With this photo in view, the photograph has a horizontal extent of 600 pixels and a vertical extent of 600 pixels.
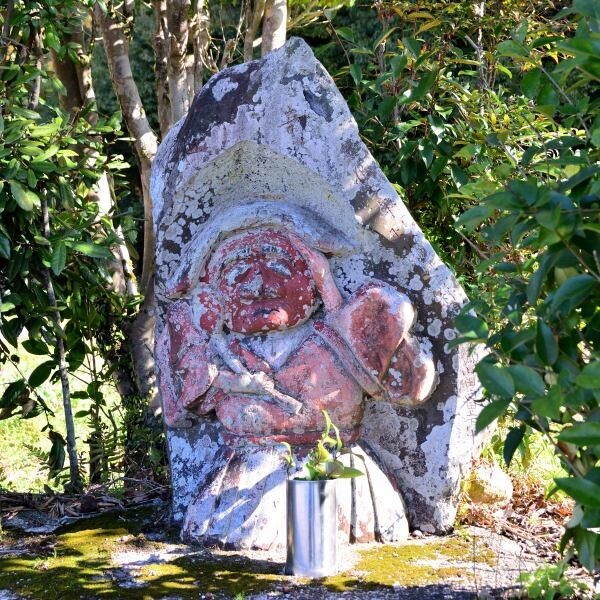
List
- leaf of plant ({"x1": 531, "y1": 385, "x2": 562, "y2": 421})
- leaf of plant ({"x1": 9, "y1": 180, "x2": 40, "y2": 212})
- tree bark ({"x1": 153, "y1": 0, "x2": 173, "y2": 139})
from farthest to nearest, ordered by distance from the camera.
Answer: tree bark ({"x1": 153, "y1": 0, "x2": 173, "y2": 139}) < leaf of plant ({"x1": 9, "y1": 180, "x2": 40, "y2": 212}) < leaf of plant ({"x1": 531, "y1": 385, "x2": 562, "y2": 421})

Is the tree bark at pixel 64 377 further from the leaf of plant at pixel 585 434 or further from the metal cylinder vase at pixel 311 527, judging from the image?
the leaf of plant at pixel 585 434

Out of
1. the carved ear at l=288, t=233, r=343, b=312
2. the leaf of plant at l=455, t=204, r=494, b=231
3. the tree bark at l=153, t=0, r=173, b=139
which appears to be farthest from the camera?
the tree bark at l=153, t=0, r=173, b=139

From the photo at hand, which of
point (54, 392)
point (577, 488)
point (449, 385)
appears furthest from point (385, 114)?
point (54, 392)

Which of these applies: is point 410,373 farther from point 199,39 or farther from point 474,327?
Answer: point 199,39

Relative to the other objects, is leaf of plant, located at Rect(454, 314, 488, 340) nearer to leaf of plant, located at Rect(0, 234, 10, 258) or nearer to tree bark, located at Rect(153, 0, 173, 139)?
leaf of plant, located at Rect(0, 234, 10, 258)

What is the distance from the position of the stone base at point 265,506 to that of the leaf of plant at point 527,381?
4.78 ft

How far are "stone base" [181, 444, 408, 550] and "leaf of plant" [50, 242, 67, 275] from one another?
102cm

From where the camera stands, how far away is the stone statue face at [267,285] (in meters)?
3.46

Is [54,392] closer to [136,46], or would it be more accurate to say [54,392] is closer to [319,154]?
[136,46]

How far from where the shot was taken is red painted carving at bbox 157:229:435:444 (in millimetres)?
3385

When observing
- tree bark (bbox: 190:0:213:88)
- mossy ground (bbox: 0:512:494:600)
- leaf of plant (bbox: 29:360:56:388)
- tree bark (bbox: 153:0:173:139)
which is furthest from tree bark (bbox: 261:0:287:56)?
mossy ground (bbox: 0:512:494:600)

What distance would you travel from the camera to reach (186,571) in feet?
10.2

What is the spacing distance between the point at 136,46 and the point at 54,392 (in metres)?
3.96

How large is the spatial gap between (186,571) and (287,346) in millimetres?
876
